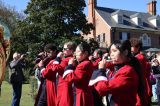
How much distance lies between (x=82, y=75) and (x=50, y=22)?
29.5m

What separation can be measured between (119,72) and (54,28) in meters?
30.7

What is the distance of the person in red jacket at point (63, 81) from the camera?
25.0 feet

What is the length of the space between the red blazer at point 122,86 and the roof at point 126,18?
168 feet

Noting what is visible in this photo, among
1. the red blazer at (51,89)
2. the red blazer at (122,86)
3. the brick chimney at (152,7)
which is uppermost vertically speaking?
the brick chimney at (152,7)

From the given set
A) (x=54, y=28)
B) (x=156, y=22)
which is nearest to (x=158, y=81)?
(x=54, y=28)

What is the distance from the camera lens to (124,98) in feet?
16.5

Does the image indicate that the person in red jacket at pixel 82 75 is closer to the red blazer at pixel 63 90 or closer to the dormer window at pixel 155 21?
the red blazer at pixel 63 90

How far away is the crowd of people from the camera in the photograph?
16.4 ft

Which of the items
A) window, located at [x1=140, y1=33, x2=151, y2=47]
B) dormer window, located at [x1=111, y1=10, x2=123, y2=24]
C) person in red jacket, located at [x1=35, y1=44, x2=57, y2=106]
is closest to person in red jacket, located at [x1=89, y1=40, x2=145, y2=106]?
person in red jacket, located at [x1=35, y1=44, x2=57, y2=106]

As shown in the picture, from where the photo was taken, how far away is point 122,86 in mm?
4914

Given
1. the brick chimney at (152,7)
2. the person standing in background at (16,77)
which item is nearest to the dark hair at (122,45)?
the person standing in background at (16,77)

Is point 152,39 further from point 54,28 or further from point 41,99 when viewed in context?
point 41,99

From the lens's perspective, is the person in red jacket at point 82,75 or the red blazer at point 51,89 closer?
the person in red jacket at point 82,75

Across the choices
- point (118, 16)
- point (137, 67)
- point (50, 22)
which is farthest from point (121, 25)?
point (137, 67)
